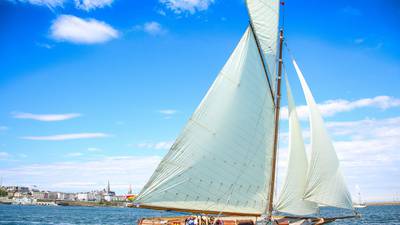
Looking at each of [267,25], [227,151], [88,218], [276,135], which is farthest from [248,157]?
[88,218]

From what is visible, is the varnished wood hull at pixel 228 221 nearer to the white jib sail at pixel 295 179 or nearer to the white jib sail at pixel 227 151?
the white jib sail at pixel 227 151

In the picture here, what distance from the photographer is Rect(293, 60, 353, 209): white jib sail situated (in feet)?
95.3

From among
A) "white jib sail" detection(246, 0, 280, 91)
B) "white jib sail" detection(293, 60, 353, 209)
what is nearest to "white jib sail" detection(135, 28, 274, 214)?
"white jib sail" detection(246, 0, 280, 91)

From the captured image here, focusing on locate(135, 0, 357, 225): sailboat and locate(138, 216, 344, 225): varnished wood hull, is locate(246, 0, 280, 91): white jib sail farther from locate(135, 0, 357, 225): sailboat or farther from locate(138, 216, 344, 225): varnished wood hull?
locate(138, 216, 344, 225): varnished wood hull

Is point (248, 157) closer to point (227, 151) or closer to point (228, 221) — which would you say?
point (227, 151)

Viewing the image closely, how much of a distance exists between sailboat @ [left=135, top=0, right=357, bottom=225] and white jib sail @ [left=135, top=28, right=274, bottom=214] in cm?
7

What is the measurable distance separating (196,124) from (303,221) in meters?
10.4

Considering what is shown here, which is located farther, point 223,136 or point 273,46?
point 273,46

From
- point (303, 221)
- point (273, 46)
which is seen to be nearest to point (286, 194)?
point (303, 221)

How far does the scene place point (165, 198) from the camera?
93.0ft

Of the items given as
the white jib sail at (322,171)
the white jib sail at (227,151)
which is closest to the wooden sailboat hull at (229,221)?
the white jib sail at (227,151)

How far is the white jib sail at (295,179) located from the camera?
1152 inches

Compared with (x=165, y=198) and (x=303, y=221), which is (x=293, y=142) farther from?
(x=165, y=198)

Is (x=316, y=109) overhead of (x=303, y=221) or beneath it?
overhead
